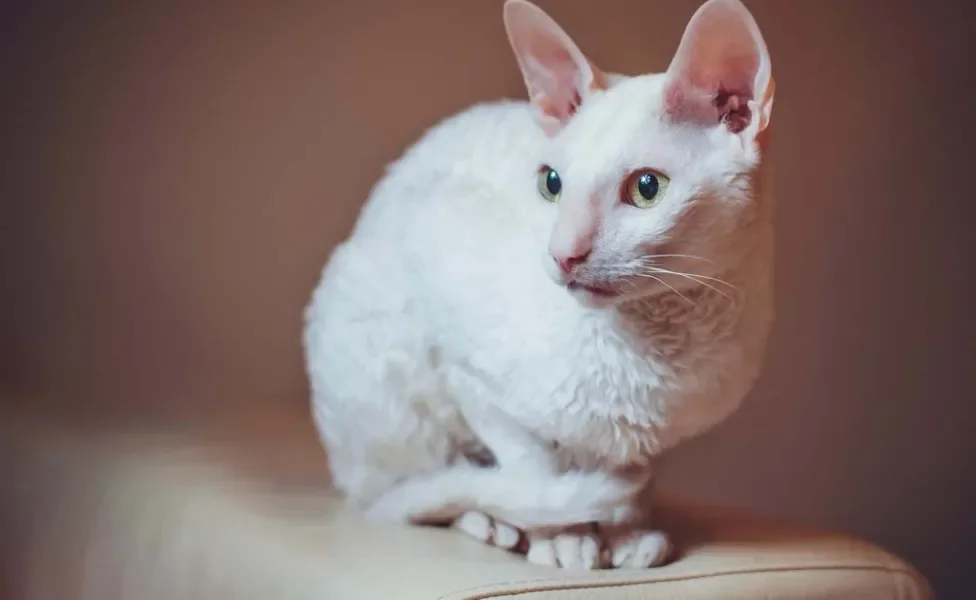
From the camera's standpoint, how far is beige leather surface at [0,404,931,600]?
2.82ft

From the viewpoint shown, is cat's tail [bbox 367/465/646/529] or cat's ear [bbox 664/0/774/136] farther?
cat's tail [bbox 367/465/646/529]

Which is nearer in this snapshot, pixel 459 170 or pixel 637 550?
pixel 637 550

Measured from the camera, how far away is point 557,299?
887 mm

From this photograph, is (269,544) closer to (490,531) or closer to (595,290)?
(490,531)

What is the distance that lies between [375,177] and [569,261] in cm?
81

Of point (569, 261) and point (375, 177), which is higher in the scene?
point (375, 177)

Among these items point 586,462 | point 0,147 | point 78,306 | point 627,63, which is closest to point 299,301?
point 78,306

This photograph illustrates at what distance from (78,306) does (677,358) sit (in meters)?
0.93

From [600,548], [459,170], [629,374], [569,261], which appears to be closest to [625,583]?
[600,548]

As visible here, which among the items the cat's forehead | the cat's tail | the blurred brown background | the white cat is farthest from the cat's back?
the blurred brown background

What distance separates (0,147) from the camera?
1330 mm

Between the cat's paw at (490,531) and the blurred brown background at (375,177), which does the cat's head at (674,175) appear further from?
the blurred brown background at (375,177)

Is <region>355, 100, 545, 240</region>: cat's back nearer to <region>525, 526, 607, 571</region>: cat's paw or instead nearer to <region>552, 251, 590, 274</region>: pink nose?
<region>552, 251, 590, 274</region>: pink nose

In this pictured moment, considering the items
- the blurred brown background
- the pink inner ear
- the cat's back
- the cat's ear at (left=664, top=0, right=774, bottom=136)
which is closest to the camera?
the cat's ear at (left=664, top=0, right=774, bottom=136)
